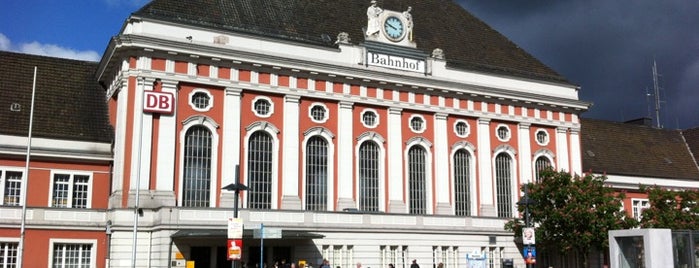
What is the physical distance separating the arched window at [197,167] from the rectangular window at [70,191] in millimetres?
5262

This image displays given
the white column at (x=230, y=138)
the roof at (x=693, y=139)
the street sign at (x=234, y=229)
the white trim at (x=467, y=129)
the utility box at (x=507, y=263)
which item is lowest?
the utility box at (x=507, y=263)

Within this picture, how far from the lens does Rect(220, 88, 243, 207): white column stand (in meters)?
42.0

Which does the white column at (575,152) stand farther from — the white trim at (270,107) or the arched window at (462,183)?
the white trim at (270,107)

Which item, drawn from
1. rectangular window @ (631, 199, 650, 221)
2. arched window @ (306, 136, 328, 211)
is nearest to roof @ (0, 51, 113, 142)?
arched window @ (306, 136, 328, 211)

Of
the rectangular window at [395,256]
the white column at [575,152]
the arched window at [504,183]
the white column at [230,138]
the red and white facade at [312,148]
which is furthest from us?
the white column at [575,152]

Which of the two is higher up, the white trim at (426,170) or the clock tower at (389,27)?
the clock tower at (389,27)

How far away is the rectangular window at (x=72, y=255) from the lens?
39500mm

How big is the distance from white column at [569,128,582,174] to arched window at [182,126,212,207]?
2482cm

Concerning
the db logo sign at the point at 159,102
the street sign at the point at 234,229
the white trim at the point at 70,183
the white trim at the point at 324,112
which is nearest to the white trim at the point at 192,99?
the db logo sign at the point at 159,102

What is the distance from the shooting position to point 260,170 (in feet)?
142

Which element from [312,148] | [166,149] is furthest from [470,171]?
[166,149]

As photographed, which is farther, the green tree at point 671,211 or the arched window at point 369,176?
the green tree at point 671,211

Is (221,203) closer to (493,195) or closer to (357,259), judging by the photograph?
(357,259)

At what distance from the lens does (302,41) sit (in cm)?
4541
